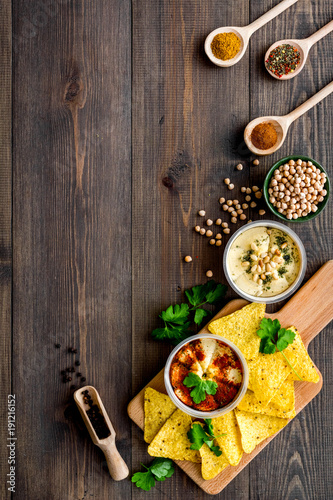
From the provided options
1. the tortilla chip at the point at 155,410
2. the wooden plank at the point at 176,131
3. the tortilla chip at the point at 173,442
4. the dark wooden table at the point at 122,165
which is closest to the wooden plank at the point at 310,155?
the dark wooden table at the point at 122,165

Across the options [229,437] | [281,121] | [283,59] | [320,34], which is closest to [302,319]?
[229,437]

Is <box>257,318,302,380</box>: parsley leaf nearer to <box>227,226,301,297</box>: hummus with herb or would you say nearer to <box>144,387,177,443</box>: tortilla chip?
<box>227,226,301,297</box>: hummus with herb

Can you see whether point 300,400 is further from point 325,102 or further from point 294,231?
point 325,102

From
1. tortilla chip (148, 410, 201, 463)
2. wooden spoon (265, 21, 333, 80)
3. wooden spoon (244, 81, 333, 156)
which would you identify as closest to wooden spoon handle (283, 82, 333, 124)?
wooden spoon (244, 81, 333, 156)

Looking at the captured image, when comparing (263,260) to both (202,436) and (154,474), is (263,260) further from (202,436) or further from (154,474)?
(154,474)

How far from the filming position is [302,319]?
1.96m

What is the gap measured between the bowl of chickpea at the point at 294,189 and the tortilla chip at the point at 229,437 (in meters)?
0.90

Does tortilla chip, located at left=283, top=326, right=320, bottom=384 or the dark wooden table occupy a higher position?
the dark wooden table

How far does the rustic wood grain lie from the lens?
206 centimetres

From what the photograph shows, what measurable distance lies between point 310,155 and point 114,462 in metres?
1.63

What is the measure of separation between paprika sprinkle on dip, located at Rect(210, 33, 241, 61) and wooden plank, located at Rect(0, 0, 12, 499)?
3.10ft

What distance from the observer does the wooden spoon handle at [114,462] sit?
1937 mm

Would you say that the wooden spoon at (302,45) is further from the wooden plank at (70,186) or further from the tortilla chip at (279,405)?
the tortilla chip at (279,405)

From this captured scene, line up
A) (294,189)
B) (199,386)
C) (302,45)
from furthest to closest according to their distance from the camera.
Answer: (302,45) → (294,189) → (199,386)
